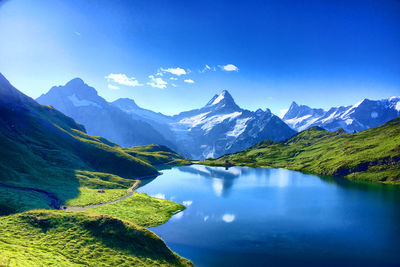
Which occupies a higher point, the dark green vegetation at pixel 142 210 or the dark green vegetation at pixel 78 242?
the dark green vegetation at pixel 78 242

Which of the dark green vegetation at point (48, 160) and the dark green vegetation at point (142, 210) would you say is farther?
the dark green vegetation at point (48, 160)

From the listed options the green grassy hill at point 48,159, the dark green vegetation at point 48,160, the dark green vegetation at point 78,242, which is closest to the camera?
the dark green vegetation at point 78,242

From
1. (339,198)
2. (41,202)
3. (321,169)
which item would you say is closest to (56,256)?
(41,202)

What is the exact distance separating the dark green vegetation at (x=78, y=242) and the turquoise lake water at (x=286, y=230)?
30.2 feet

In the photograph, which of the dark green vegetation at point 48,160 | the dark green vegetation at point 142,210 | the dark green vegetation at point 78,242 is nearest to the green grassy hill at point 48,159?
the dark green vegetation at point 48,160

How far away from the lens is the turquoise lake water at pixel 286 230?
44.4m

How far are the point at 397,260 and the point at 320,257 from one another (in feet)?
48.9

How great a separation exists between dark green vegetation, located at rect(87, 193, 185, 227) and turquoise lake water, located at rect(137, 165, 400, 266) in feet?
13.7

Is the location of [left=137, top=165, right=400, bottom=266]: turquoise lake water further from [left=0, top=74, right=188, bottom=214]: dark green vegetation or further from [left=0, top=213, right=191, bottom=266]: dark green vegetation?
[left=0, top=74, right=188, bottom=214]: dark green vegetation

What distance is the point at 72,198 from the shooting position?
250 feet

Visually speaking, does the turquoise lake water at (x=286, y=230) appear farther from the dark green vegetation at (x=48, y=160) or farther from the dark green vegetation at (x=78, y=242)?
the dark green vegetation at (x=48, y=160)

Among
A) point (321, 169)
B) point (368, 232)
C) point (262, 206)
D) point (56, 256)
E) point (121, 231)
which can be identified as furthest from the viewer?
point (321, 169)

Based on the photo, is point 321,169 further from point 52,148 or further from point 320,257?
point 52,148

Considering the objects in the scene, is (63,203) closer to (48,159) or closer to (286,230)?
(48,159)
